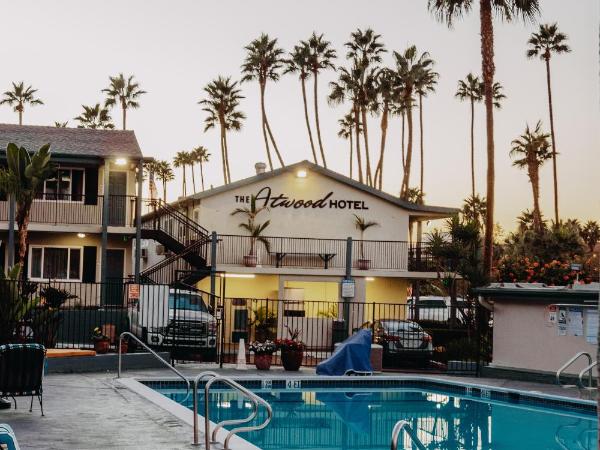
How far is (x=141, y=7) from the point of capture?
90.1 feet

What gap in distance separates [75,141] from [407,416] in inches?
847

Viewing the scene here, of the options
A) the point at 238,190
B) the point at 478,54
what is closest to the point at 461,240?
the point at 478,54

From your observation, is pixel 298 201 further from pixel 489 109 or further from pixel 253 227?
pixel 489 109

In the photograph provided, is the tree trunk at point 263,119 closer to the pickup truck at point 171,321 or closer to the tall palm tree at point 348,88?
the tall palm tree at point 348,88

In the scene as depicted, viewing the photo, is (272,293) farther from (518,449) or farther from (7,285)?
(518,449)

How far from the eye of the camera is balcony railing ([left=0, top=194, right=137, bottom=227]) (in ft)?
106

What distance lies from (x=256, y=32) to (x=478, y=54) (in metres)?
29.8

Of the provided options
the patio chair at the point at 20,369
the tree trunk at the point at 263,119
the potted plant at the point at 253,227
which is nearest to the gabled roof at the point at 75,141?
the potted plant at the point at 253,227

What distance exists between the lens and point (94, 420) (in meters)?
12.2

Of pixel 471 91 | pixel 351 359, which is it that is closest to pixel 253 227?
pixel 351 359

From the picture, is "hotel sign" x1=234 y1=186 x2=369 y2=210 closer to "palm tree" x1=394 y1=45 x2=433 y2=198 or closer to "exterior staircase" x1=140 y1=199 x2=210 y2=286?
"exterior staircase" x1=140 y1=199 x2=210 y2=286

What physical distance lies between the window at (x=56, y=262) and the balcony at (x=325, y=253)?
209 inches

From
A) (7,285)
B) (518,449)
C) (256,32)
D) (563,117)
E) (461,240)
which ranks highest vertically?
(256,32)

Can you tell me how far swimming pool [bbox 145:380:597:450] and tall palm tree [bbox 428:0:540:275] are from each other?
12.0 m
